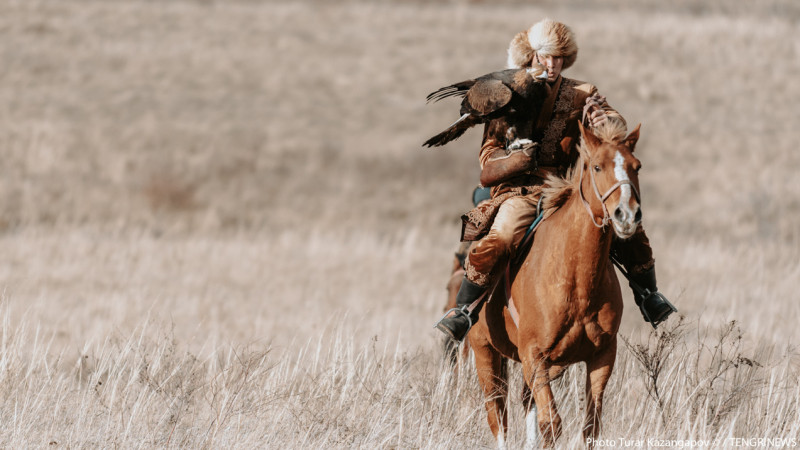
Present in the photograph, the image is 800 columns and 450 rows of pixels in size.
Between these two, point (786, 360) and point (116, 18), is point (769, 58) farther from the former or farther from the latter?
point (786, 360)

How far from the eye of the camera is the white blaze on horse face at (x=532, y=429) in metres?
5.80

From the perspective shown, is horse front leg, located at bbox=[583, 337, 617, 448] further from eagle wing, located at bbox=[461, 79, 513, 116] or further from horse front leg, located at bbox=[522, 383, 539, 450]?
eagle wing, located at bbox=[461, 79, 513, 116]

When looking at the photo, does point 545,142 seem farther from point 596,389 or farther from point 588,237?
point 596,389

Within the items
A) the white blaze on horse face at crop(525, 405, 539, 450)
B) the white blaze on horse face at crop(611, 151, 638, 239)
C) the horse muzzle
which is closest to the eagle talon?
A: the white blaze on horse face at crop(611, 151, 638, 239)

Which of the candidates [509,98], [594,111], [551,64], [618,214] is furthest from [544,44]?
[618,214]

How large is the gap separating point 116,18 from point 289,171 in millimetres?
14632

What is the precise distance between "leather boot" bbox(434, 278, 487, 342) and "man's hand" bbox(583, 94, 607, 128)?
1.31 meters

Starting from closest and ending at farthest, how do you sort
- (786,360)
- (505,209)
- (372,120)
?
1. (505,209)
2. (786,360)
3. (372,120)

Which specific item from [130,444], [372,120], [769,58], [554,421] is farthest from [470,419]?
[769,58]

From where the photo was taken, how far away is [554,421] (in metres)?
5.62

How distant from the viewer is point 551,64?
20.8 feet

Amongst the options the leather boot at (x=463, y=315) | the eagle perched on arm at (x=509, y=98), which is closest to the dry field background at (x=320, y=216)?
the leather boot at (x=463, y=315)

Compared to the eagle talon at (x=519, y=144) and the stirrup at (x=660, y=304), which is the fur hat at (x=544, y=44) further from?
the stirrup at (x=660, y=304)

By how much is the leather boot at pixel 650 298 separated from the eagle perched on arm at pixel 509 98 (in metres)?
1.18
